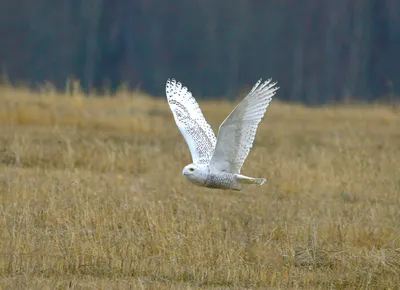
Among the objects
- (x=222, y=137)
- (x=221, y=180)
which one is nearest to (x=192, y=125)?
(x=221, y=180)

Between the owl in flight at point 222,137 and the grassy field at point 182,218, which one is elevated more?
the owl in flight at point 222,137

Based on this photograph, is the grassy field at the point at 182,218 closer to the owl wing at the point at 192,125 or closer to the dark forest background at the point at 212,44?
the owl wing at the point at 192,125

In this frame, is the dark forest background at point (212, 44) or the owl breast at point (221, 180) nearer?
the owl breast at point (221, 180)

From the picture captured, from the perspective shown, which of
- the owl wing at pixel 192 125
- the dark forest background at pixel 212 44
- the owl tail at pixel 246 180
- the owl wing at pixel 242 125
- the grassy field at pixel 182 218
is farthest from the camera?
the dark forest background at pixel 212 44

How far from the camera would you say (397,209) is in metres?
9.79

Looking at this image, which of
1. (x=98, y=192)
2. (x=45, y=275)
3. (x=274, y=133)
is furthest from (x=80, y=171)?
(x=274, y=133)

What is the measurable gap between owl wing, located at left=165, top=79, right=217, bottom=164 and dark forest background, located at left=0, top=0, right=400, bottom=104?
22181 mm

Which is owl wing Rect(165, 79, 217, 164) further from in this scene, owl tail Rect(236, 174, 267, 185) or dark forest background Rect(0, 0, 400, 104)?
dark forest background Rect(0, 0, 400, 104)

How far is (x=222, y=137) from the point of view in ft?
27.5

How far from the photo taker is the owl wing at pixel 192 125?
363 inches

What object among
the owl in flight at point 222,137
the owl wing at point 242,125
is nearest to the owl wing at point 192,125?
the owl in flight at point 222,137

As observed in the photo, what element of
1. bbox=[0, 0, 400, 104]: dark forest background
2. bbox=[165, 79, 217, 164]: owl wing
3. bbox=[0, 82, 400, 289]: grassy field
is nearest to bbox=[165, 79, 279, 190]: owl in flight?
bbox=[165, 79, 217, 164]: owl wing

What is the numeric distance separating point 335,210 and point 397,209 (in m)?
0.76

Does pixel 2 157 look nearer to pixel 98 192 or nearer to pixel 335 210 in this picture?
pixel 98 192
